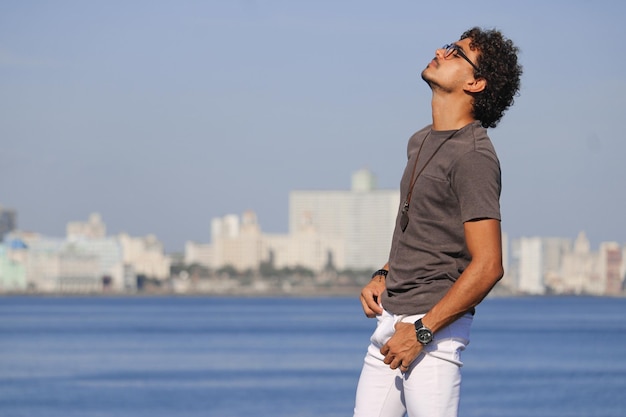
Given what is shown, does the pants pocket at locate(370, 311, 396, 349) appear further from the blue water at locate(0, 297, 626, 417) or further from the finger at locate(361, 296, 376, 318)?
the blue water at locate(0, 297, 626, 417)

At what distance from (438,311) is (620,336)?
79.9 meters

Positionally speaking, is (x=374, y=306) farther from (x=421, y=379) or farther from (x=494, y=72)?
(x=494, y=72)

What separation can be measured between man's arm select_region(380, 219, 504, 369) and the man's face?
16.6 inches

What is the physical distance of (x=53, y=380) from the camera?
121ft

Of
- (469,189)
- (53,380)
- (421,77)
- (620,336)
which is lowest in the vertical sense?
(620,336)

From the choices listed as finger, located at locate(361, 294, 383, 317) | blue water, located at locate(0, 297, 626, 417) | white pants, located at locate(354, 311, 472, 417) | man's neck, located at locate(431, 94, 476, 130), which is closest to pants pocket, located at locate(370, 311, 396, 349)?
white pants, located at locate(354, 311, 472, 417)

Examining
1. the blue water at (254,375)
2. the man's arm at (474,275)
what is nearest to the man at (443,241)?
the man's arm at (474,275)

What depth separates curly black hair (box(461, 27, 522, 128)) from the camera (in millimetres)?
3445

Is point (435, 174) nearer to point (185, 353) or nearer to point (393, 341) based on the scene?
point (393, 341)

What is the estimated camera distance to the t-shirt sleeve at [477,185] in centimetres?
323

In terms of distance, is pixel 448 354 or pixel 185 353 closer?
pixel 448 354

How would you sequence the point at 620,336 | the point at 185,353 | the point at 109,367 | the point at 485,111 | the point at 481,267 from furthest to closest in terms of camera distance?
the point at 620,336
the point at 185,353
the point at 109,367
the point at 485,111
the point at 481,267

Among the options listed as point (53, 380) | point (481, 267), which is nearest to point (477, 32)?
point (481, 267)

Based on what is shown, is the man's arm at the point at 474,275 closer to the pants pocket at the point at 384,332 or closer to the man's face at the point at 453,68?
the pants pocket at the point at 384,332
